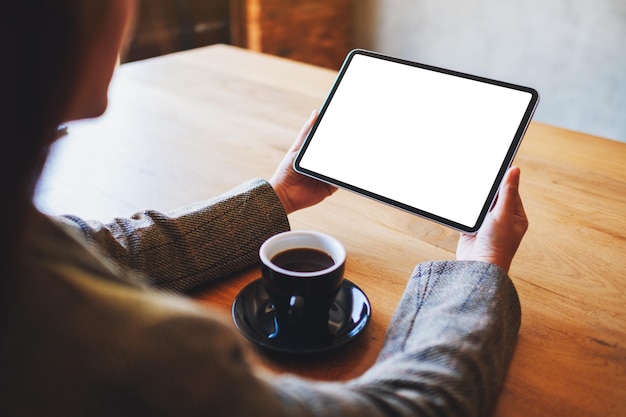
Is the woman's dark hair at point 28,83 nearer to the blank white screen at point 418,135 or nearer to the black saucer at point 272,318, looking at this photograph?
the black saucer at point 272,318

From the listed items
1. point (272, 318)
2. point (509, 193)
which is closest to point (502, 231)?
point (509, 193)

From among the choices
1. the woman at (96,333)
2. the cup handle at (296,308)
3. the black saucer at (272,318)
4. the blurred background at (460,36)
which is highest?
the woman at (96,333)

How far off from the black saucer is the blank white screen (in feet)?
0.53

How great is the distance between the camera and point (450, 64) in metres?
3.32

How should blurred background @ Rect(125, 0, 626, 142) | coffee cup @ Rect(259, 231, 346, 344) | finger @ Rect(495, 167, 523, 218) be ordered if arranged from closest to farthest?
1. coffee cup @ Rect(259, 231, 346, 344)
2. finger @ Rect(495, 167, 523, 218)
3. blurred background @ Rect(125, 0, 626, 142)

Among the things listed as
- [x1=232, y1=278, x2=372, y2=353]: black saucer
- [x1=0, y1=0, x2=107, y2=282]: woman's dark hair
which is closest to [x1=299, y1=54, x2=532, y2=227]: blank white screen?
[x1=232, y1=278, x2=372, y2=353]: black saucer

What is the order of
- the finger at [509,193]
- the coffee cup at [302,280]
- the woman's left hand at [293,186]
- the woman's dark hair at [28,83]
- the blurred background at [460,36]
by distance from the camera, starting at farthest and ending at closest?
1. the blurred background at [460,36]
2. the woman's left hand at [293,186]
3. the finger at [509,193]
4. the coffee cup at [302,280]
5. the woman's dark hair at [28,83]

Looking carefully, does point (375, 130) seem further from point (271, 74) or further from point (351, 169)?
point (271, 74)

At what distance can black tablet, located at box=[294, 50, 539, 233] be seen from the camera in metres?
0.75

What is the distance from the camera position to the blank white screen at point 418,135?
753mm

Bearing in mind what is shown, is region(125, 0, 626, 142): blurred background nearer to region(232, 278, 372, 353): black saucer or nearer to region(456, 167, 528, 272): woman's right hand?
region(456, 167, 528, 272): woman's right hand

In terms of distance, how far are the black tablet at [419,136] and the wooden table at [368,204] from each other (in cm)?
9

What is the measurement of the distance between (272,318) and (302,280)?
0.09 metres

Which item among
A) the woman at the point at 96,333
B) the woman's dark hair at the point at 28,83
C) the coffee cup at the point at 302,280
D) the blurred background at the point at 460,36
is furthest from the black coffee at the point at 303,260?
the blurred background at the point at 460,36
